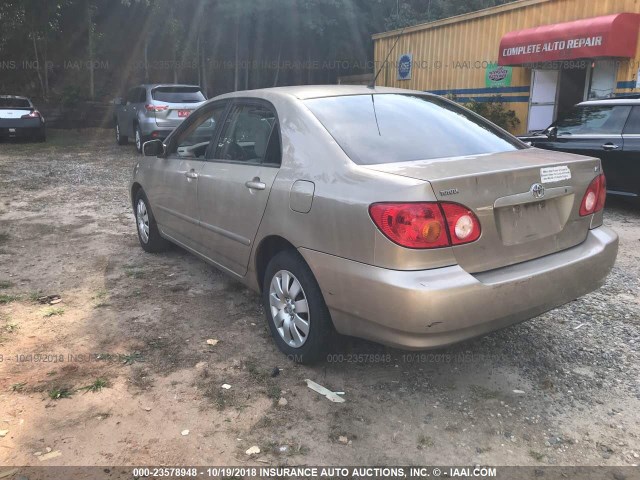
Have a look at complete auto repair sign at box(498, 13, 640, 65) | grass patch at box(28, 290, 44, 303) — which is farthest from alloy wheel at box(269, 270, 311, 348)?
complete auto repair sign at box(498, 13, 640, 65)

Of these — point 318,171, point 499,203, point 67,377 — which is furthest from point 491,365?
point 67,377

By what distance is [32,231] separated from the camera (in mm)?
6547

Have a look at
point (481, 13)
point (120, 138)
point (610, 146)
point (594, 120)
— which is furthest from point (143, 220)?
point (481, 13)

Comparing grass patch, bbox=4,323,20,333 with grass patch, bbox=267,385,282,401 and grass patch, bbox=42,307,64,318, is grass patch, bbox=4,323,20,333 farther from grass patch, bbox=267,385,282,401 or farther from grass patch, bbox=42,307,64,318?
grass patch, bbox=267,385,282,401

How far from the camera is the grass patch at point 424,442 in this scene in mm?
2557

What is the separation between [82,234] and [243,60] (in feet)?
67.1

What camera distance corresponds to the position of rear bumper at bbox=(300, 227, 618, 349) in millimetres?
2484

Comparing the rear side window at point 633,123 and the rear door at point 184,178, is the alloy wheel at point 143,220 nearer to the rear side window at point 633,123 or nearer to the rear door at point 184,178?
the rear door at point 184,178

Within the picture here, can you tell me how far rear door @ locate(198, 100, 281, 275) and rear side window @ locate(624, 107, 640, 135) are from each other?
18.5 ft

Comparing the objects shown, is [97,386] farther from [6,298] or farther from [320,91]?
[320,91]

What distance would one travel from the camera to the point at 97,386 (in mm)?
3057

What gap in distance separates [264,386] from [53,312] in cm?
199

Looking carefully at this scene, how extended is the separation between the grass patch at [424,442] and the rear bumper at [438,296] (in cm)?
44

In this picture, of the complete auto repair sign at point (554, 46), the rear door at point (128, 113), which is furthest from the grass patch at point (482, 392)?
the rear door at point (128, 113)
